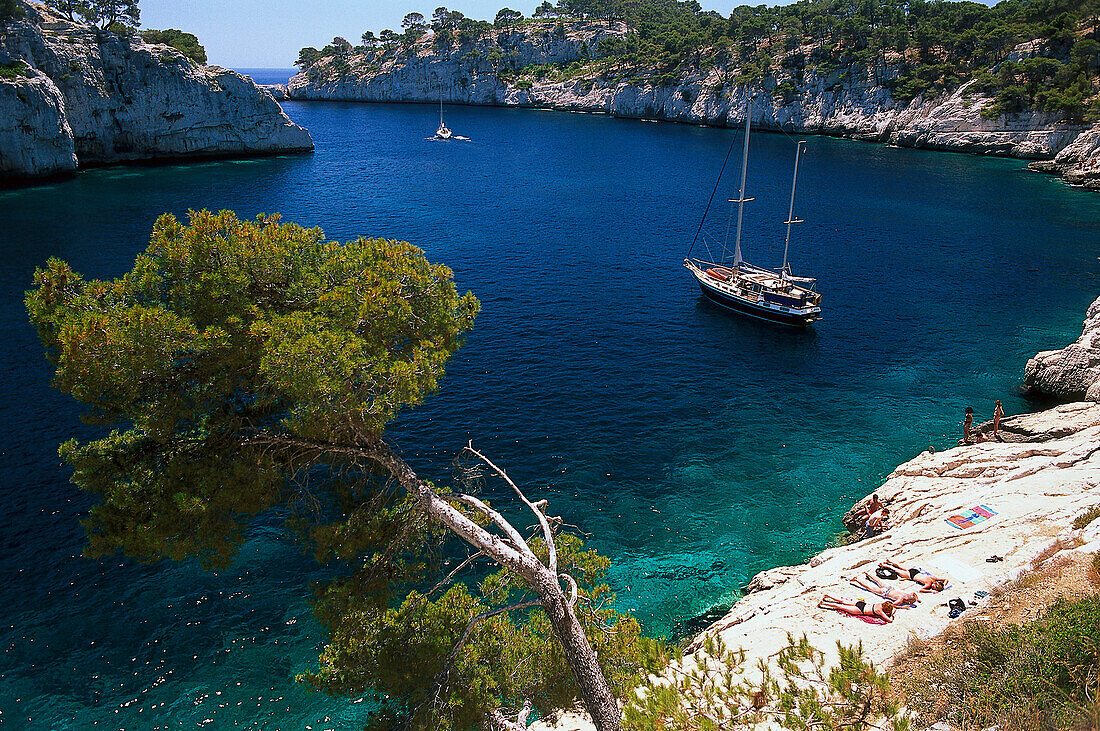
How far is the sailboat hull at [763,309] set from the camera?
48312 millimetres

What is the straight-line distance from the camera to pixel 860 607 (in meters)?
19.3

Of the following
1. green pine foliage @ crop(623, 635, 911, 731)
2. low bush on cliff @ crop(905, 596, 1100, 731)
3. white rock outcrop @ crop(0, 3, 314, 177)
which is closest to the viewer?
low bush on cliff @ crop(905, 596, 1100, 731)

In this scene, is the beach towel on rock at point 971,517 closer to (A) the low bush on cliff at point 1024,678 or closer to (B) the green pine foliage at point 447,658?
(A) the low bush on cliff at point 1024,678

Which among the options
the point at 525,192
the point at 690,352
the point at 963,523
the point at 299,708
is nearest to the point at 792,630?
the point at 963,523

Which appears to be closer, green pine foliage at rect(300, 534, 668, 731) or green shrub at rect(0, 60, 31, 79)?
green pine foliage at rect(300, 534, 668, 731)

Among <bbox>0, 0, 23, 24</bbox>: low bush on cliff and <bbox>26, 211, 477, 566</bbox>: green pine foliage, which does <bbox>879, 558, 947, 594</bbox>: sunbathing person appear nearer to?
<bbox>26, 211, 477, 566</bbox>: green pine foliage

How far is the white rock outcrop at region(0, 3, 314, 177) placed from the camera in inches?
3108

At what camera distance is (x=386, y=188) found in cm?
9038

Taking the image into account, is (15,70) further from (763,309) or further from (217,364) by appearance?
(217,364)

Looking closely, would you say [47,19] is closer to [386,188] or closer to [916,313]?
[386,188]

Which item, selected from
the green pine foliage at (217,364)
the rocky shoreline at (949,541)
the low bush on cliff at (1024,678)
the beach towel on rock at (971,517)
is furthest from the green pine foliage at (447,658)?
the beach towel on rock at (971,517)

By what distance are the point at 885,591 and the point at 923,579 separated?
4.10 ft

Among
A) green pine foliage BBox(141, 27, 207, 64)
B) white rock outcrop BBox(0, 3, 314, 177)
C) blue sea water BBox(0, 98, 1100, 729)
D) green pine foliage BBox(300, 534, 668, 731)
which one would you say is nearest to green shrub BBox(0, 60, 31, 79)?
white rock outcrop BBox(0, 3, 314, 177)

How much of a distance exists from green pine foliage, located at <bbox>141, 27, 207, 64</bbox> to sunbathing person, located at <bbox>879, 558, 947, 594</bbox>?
123441 mm
